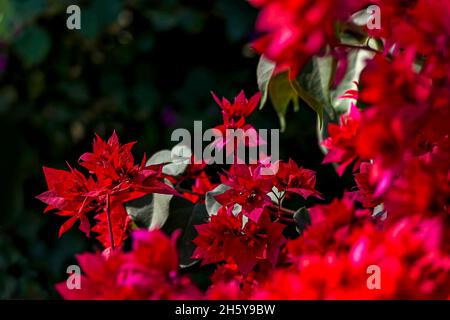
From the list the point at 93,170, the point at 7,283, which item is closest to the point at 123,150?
the point at 93,170

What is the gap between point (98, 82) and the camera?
2369 millimetres

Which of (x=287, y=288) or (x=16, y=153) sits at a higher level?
(x=16, y=153)

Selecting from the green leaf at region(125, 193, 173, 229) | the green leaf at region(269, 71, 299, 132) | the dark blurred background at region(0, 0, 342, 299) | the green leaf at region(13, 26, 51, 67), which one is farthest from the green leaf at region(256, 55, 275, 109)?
the green leaf at region(13, 26, 51, 67)

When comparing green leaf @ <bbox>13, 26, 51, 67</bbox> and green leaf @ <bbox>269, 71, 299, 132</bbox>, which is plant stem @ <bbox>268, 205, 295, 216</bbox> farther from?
green leaf @ <bbox>13, 26, 51, 67</bbox>

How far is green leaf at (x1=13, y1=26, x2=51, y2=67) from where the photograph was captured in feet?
7.33

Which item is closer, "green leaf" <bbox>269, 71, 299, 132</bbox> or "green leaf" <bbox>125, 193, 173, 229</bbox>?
"green leaf" <bbox>125, 193, 173, 229</bbox>

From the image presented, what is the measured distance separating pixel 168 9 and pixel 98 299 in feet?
5.79

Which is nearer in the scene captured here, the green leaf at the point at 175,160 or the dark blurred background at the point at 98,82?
the green leaf at the point at 175,160

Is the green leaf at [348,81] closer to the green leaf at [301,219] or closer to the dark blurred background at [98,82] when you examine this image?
the green leaf at [301,219]

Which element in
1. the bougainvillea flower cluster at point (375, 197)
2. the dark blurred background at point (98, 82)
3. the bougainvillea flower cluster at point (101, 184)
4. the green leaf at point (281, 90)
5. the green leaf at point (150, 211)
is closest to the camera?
the bougainvillea flower cluster at point (375, 197)

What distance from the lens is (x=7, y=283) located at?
183cm

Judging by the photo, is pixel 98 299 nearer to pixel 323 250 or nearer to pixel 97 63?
pixel 323 250

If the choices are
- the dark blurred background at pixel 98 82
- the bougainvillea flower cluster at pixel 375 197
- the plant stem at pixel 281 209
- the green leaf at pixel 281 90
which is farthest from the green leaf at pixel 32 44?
the bougainvillea flower cluster at pixel 375 197

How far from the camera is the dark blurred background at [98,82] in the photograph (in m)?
2.21
